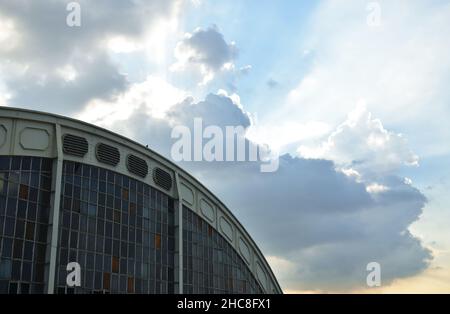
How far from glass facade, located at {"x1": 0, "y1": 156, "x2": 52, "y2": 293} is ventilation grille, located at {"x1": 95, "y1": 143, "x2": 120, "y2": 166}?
15.3 feet

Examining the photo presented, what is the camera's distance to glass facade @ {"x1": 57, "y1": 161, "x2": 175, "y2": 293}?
1384 inches

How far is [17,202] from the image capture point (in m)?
33.1

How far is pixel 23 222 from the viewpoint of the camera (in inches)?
1296

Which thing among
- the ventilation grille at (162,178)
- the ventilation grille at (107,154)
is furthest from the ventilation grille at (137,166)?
the ventilation grille at (107,154)

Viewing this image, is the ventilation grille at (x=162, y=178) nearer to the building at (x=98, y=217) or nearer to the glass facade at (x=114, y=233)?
the building at (x=98, y=217)

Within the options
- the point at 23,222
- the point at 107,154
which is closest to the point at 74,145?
the point at 107,154

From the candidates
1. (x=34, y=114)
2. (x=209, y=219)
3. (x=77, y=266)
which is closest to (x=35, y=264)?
(x=77, y=266)

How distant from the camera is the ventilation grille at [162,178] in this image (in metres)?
43.2

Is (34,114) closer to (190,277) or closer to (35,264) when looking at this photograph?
(35,264)

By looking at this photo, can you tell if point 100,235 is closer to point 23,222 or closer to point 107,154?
point 23,222

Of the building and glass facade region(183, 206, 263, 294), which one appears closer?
the building

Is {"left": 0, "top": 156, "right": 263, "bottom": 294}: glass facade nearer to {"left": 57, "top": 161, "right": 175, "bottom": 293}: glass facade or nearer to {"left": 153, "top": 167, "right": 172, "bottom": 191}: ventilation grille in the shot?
{"left": 57, "top": 161, "right": 175, "bottom": 293}: glass facade

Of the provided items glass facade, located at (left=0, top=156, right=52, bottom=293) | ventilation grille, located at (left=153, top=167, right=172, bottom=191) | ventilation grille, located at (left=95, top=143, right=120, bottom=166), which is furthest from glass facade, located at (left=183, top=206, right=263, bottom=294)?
glass facade, located at (left=0, top=156, right=52, bottom=293)

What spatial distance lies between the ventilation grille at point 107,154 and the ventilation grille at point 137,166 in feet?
4.35
